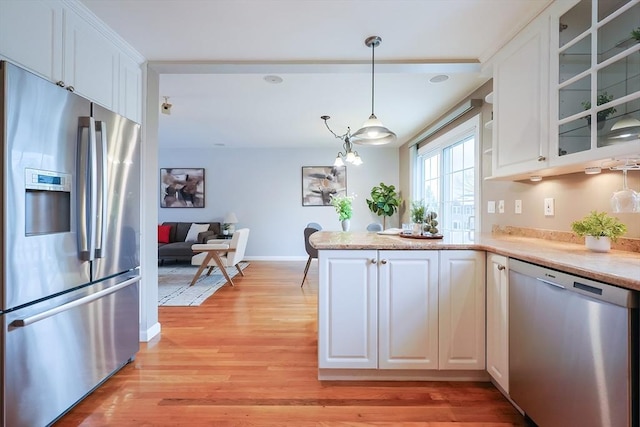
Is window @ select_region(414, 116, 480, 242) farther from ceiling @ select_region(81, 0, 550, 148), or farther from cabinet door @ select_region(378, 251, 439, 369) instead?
cabinet door @ select_region(378, 251, 439, 369)

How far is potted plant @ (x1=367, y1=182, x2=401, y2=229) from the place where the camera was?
582 cm

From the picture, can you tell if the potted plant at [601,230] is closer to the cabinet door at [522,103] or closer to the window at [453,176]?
the cabinet door at [522,103]

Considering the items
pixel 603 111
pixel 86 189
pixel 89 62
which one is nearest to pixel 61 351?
pixel 86 189

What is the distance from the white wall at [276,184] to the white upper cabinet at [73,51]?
392cm

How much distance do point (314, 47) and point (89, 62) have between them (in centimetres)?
158

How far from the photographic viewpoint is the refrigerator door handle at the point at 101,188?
1.65 m

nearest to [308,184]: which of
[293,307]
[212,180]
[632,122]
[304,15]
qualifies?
[212,180]

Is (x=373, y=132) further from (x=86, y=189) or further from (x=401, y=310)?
(x=86, y=189)

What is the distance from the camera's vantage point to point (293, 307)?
3303mm

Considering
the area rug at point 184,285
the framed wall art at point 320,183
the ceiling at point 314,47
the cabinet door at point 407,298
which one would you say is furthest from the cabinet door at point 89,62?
the framed wall art at point 320,183

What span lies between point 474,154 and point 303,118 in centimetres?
238

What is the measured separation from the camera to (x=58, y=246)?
1444mm

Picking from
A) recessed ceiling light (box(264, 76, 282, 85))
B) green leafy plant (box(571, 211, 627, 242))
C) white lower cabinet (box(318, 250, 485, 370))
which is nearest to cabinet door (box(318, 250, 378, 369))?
white lower cabinet (box(318, 250, 485, 370))

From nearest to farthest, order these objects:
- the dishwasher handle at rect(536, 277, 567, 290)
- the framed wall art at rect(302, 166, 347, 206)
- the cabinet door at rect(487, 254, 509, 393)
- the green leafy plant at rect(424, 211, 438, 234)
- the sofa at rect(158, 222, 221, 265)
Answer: the dishwasher handle at rect(536, 277, 567, 290), the cabinet door at rect(487, 254, 509, 393), the green leafy plant at rect(424, 211, 438, 234), the sofa at rect(158, 222, 221, 265), the framed wall art at rect(302, 166, 347, 206)
